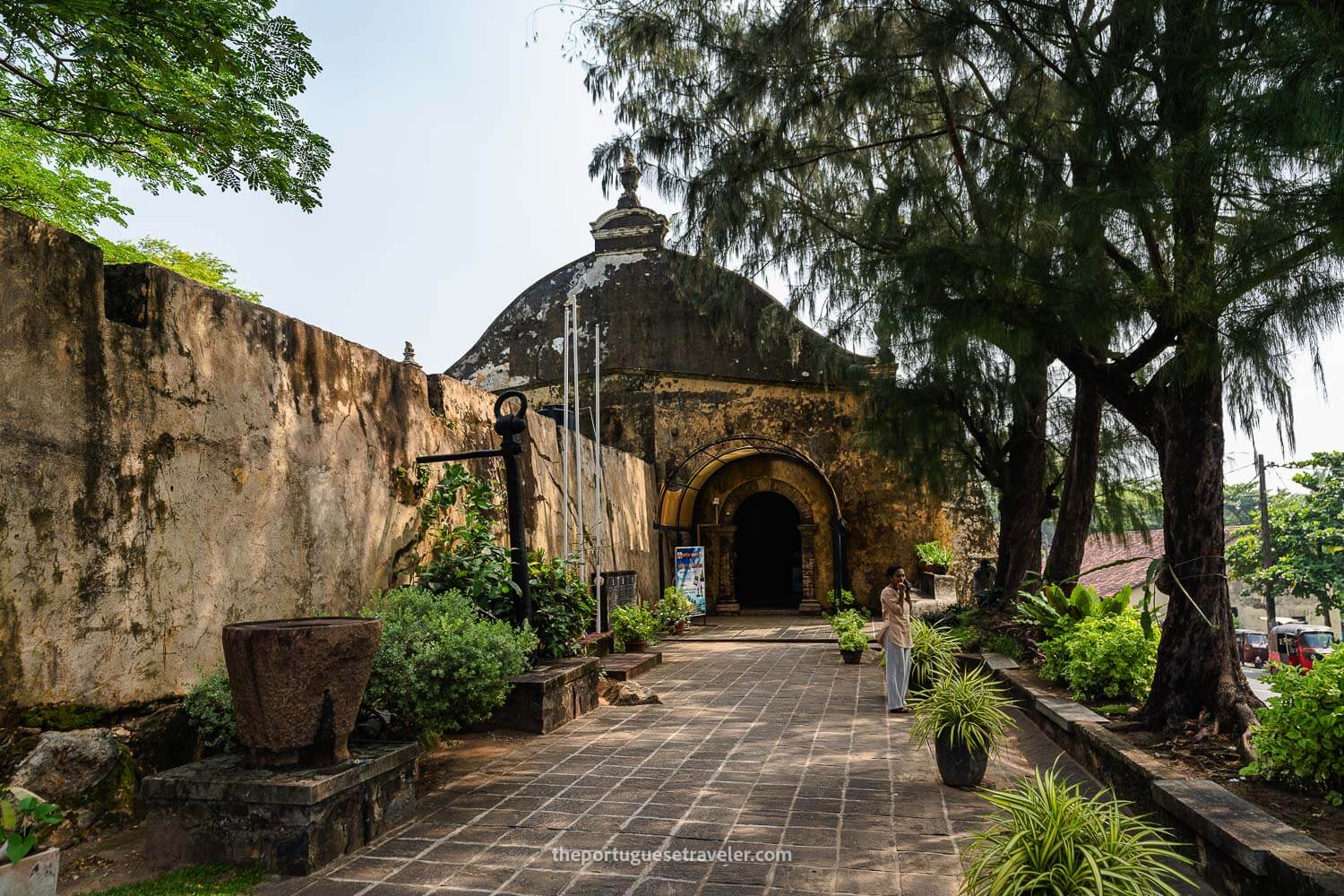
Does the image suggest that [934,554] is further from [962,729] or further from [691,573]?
[962,729]

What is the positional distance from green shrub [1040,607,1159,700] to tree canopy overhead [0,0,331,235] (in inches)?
256

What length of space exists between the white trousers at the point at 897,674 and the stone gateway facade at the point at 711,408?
24.2 ft

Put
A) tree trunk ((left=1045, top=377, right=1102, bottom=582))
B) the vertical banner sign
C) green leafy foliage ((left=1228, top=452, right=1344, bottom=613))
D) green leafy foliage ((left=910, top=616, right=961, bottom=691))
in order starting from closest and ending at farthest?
green leafy foliage ((left=910, top=616, right=961, bottom=691)), tree trunk ((left=1045, top=377, right=1102, bottom=582)), the vertical banner sign, green leafy foliage ((left=1228, top=452, right=1344, bottom=613))

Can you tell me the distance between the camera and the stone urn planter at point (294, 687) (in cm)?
316

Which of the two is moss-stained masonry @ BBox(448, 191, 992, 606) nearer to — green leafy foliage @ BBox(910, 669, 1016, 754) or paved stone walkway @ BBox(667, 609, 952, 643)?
paved stone walkway @ BBox(667, 609, 952, 643)

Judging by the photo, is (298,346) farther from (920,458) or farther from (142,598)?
(920,458)

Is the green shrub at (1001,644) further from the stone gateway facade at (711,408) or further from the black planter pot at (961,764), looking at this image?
the stone gateway facade at (711,408)

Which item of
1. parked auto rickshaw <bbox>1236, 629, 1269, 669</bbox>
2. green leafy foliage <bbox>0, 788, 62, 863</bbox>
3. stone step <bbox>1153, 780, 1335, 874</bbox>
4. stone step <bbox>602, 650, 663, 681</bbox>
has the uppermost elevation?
green leafy foliage <bbox>0, 788, 62, 863</bbox>

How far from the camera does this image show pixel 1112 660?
18.1 ft

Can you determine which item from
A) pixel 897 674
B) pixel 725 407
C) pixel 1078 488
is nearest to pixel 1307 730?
pixel 897 674

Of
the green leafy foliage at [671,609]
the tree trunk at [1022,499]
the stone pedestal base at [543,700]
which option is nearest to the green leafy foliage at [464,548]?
the stone pedestal base at [543,700]

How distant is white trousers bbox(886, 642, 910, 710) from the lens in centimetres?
652

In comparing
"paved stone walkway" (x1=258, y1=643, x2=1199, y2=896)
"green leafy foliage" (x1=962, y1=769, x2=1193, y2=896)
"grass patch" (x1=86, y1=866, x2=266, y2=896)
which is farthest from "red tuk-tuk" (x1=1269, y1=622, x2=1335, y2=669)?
"grass patch" (x1=86, y1=866, x2=266, y2=896)

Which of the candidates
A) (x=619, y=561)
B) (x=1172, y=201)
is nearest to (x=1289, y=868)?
(x=1172, y=201)
